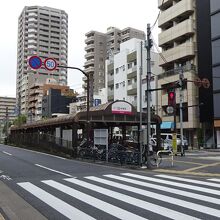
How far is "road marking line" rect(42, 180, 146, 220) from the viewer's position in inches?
312

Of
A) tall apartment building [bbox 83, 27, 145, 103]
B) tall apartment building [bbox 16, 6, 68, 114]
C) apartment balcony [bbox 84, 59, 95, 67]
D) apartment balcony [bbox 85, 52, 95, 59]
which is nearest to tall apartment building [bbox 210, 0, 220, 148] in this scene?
tall apartment building [bbox 83, 27, 145, 103]

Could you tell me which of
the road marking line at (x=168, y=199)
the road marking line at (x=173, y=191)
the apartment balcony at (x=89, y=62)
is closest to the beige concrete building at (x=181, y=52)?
the road marking line at (x=173, y=191)

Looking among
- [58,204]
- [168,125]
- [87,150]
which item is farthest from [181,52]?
[58,204]

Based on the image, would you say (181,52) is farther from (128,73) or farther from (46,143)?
(46,143)

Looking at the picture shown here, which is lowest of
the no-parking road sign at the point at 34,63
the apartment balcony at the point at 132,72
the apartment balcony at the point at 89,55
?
the no-parking road sign at the point at 34,63

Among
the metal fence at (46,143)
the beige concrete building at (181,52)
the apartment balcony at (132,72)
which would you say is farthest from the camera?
the apartment balcony at (132,72)

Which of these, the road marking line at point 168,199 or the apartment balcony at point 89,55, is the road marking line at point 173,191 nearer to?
the road marking line at point 168,199

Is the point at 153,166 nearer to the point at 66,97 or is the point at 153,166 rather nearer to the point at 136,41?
the point at 136,41

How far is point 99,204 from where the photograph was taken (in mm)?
9297

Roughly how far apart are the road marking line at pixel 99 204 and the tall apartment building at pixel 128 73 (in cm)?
4894

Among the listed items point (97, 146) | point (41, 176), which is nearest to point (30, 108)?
point (97, 146)

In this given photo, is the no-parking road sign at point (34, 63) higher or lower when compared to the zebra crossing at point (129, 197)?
higher

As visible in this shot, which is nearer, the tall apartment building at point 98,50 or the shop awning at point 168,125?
the shop awning at point 168,125

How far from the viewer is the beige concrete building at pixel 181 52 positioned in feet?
167
